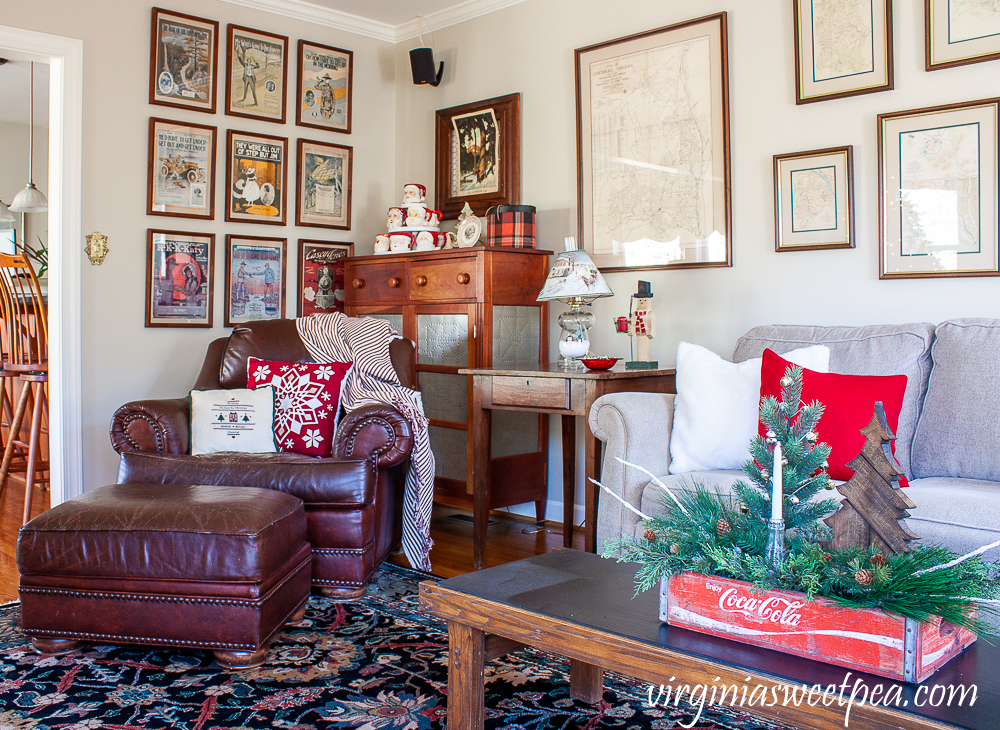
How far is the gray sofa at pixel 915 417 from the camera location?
7.66 ft

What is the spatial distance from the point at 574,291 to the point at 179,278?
2.07m

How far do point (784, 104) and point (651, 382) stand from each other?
117cm

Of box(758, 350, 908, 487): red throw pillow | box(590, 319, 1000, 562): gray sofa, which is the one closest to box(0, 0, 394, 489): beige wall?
box(590, 319, 1000, 562): gray sofa

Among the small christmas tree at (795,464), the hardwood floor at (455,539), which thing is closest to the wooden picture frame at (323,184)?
the hardwood floor at (455,539)

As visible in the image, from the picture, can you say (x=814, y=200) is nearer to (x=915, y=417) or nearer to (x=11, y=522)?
(x=915, y=417)

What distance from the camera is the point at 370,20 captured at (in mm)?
4648

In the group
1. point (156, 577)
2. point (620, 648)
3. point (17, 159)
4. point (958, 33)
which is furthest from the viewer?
point (17, 159)

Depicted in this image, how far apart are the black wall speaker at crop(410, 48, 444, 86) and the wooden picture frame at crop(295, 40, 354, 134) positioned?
1.31 ft

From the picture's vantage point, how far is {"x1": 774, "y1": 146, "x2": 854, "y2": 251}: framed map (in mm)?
3016

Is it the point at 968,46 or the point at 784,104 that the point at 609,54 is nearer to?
the point at 784,104

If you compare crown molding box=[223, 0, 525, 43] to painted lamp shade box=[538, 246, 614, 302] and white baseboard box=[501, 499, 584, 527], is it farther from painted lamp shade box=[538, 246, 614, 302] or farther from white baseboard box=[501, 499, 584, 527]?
white baseboard box=[501, 499, 584, 527]
